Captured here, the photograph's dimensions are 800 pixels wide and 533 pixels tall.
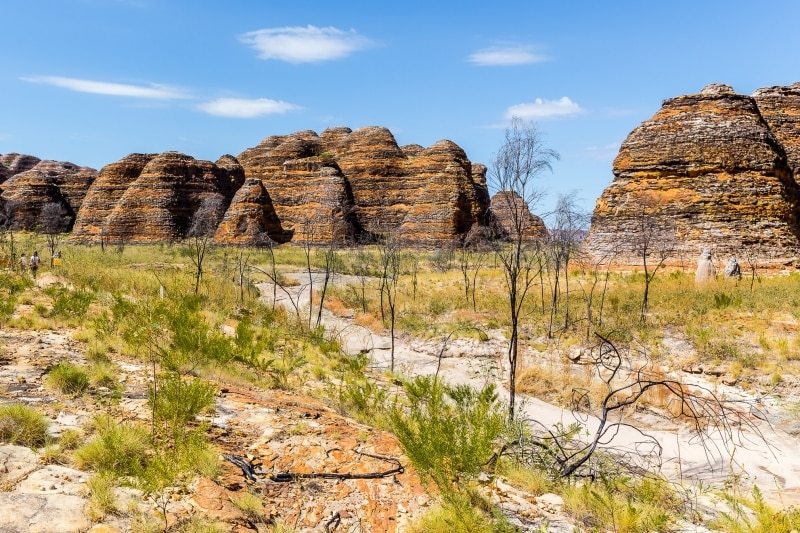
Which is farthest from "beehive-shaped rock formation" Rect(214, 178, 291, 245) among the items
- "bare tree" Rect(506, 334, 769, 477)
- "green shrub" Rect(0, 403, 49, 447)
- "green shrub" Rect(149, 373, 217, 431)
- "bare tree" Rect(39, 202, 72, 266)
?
"green shrub" Rect(0, 403, 49, 447)

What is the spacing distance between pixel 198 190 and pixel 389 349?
50.0m

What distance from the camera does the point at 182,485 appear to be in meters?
4.15

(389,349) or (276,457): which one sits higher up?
(276,457)

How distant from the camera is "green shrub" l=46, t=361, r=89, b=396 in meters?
6.04

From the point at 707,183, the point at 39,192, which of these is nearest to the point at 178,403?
the point at 707,183

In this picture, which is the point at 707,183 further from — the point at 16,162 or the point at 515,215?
the point at 16,162

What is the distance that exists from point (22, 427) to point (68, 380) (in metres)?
1.67

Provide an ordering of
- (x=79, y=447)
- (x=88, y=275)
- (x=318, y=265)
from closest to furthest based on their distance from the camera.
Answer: (x=79, y=447) → (x=88, y=275) → (x=318, y=265)

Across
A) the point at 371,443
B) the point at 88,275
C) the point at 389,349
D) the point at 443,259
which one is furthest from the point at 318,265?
the point at 371,443

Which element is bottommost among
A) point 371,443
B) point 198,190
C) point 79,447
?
point 371,443

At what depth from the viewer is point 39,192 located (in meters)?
62.1

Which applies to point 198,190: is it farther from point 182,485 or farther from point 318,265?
point 182,485

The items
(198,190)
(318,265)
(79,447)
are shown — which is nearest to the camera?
(79,447)

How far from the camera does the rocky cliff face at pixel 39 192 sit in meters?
58.9
